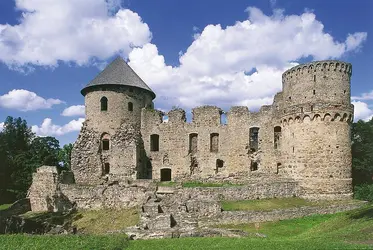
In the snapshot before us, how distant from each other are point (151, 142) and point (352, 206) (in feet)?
63.4

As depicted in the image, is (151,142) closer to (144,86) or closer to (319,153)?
(144,86)

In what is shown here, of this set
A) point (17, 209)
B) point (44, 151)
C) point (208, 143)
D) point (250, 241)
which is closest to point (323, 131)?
point (208, 143)

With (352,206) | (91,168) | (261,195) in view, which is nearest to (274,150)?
(261,195)

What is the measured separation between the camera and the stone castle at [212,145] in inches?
1163

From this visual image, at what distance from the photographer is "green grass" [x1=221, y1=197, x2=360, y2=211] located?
87.0ft

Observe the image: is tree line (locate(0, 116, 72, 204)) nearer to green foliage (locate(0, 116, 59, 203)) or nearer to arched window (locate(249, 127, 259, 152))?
green foliage (locate(0, 116, 59, 203))

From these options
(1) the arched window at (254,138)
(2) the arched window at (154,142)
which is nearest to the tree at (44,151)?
(2) the arched window at (154,142)

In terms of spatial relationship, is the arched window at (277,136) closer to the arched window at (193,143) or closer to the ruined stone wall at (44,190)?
the arched window at (193,143)

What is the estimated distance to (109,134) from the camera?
3575cm

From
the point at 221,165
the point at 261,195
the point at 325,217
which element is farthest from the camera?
the point at 221,165

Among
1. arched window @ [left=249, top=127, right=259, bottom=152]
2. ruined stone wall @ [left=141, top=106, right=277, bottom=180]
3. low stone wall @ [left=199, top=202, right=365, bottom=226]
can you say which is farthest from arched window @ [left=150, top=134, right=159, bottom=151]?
low stone wall @ [left=199, top=202, right=365, bottom=226]

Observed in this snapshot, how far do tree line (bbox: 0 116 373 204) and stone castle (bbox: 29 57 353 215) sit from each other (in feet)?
24.2

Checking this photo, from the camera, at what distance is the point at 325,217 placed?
25.7m

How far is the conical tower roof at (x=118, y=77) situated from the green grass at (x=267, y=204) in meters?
15.5
